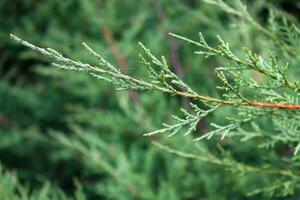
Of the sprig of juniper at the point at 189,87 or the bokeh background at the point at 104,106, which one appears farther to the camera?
the bokeh background at the point at 104,106

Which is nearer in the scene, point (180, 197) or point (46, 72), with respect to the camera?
point (180, 197)

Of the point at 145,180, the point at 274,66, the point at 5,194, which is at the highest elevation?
the point at 274,66

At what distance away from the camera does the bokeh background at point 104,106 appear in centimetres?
224

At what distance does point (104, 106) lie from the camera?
119 inches

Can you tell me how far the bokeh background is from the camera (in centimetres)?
224

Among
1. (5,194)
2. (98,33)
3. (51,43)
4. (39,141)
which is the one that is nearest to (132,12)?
(98,33)

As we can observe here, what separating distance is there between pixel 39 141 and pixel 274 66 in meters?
2.30

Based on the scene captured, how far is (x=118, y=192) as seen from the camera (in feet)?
7.29

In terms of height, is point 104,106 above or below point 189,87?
below

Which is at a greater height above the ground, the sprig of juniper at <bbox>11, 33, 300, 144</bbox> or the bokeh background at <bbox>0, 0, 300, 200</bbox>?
the sprig of juniper at <bbox>11, 33, 300, 144</bbox>

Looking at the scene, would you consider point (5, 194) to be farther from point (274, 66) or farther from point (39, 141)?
point (39, 141)

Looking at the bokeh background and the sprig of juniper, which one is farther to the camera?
the bokeh background

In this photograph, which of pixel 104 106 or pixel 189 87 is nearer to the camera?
pixel 189 87

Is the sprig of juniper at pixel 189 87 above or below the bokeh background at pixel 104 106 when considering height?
above
